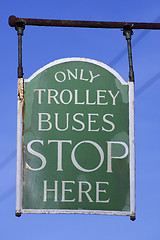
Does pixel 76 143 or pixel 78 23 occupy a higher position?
pixel 78 23

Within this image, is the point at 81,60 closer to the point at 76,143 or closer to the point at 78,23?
the point at 78,23

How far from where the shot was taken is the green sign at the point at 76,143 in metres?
5.84

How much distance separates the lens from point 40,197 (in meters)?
5.84

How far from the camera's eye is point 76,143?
5.96 metres

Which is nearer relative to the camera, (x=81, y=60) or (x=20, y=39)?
(x=81, y=60)

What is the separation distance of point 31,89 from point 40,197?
127 centimetres

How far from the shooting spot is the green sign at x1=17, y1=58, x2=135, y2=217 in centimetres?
584

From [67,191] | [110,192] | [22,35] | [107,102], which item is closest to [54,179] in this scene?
[67,191]

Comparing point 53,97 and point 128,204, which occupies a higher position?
point 53,97

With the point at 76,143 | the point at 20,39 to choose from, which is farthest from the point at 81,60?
the point at 76,143

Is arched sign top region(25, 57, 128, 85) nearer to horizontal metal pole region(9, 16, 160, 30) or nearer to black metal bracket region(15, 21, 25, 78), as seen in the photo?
black metal bracket region(15, 21, 25, 78)

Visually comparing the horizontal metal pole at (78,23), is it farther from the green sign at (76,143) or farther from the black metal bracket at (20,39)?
the green sign at (76,143)

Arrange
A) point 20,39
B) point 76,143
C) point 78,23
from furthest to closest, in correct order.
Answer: point 78,23 < point 20,39 < point 76,143

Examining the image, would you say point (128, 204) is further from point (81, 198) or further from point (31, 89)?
point (31, 89)
